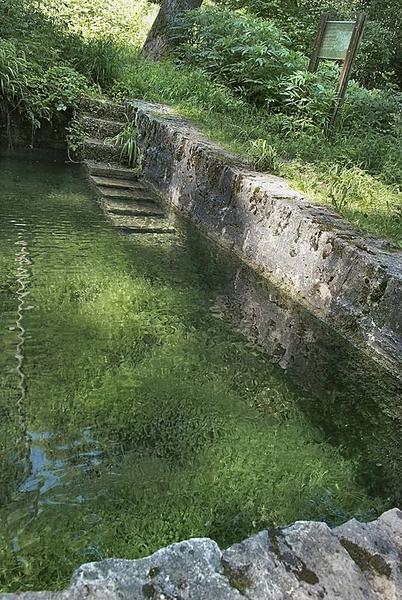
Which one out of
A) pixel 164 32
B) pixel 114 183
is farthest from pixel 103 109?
pixel 164 32

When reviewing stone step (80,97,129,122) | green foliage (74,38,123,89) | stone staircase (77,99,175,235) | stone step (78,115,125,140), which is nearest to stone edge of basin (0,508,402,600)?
stone staircase (77,99,175,235)

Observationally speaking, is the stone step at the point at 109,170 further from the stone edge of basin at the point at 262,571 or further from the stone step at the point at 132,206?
the stone edge of basin at the point at 262,571

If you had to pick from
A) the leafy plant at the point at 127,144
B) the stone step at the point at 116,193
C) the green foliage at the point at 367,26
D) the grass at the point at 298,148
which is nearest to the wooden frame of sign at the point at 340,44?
the grass at the point at 298,148

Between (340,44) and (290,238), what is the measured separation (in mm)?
3817

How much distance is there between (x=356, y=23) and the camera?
20.6ft

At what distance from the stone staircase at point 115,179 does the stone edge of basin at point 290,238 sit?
1.10ft

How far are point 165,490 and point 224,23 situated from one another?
29.9 ft

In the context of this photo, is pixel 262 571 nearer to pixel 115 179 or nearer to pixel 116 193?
pixel 116 193

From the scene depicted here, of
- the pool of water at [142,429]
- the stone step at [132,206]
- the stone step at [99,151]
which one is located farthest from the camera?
the stone step at [99,151]

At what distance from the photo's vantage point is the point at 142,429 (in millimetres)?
2246

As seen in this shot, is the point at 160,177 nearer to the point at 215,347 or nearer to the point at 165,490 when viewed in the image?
the point at 215,347

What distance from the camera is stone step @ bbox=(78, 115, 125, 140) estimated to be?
6.95 m

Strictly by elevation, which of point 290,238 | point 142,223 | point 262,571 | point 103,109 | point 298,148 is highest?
point 298,148

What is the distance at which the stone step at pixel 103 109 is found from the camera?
7.12 m
